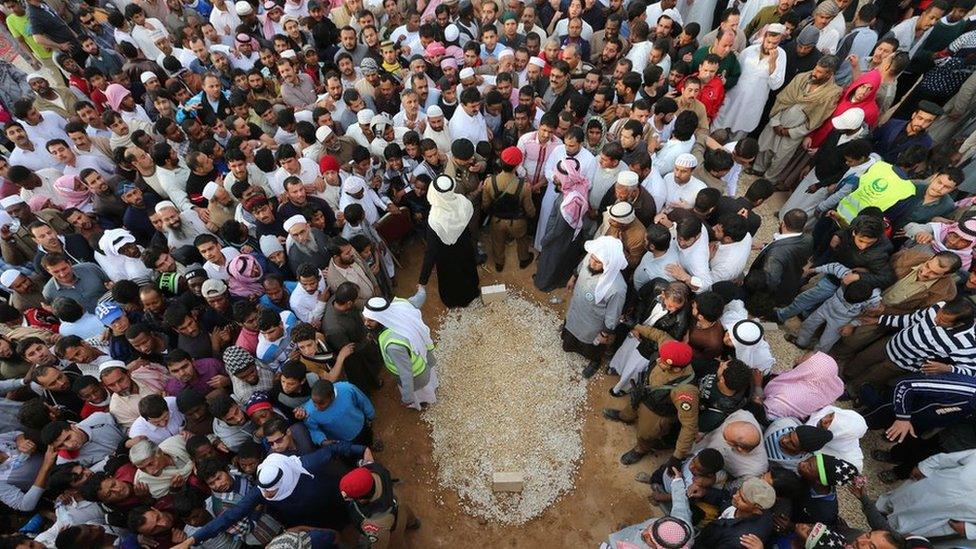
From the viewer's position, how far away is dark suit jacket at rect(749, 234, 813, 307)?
16.7 ft

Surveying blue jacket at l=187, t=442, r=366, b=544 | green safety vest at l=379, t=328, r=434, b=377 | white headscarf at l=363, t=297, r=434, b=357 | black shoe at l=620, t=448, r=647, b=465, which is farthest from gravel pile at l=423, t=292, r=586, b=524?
blue jacket at l=187, t=442, r=366, b=544

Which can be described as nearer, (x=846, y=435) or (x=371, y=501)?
(x=371, y=501)

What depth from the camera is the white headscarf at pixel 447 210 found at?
16.8ft

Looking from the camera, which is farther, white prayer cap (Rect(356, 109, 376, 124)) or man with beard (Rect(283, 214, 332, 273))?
white prayer cap (Rect(356, 109, 376, 124))

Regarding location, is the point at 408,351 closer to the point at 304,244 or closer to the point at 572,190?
the point at 304,244

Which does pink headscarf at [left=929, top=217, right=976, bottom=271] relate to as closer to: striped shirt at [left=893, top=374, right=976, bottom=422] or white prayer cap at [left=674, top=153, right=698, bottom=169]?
striped shirt at [left=893, top=374, right=976, bottom=422]

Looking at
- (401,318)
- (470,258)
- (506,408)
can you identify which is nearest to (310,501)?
(401,318)

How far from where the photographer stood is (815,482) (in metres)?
3.62

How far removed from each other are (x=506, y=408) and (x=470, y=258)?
1832 millimetres

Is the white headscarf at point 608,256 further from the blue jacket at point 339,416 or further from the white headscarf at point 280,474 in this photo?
the white headscarf at point 280,474

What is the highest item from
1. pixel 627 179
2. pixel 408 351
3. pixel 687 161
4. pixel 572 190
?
pixel 687 161

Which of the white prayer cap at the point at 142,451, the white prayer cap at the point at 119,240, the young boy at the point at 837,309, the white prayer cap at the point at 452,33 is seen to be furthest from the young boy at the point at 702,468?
the white prayer cap at the point at 452,33

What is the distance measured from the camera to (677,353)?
160 inches

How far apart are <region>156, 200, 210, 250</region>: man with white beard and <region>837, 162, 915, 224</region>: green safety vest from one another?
25.1ft
